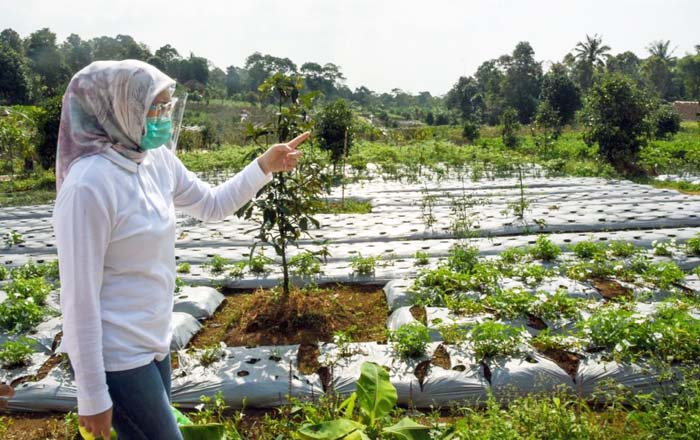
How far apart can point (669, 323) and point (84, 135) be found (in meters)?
3.34

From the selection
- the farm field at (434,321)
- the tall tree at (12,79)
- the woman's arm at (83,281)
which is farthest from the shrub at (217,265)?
the tall tree at (12,79)

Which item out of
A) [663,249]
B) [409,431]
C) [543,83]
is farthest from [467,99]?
[409,431]

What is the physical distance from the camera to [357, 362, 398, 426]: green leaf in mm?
2430

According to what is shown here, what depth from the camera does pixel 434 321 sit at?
3645 mm

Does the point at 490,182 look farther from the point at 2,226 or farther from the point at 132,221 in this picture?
the point at 132,221

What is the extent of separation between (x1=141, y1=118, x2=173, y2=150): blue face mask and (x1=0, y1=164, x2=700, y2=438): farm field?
1454mm

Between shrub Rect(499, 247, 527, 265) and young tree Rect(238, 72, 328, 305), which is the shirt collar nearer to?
young tree Rect(238, 72, 328, 305)

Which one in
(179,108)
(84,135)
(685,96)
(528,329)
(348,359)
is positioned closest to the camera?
(84,135)

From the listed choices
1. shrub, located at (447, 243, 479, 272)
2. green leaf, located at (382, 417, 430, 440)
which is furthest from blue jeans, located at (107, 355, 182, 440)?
shrub, located at (447, 243, 479, 272)

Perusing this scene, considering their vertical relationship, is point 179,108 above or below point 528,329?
above

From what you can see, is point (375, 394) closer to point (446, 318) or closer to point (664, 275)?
point (446, 318)

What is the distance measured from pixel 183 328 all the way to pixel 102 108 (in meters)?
2.72

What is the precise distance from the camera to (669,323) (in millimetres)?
3189

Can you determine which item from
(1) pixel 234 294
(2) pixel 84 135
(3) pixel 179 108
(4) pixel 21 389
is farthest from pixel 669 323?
(4) pixel 21 389
